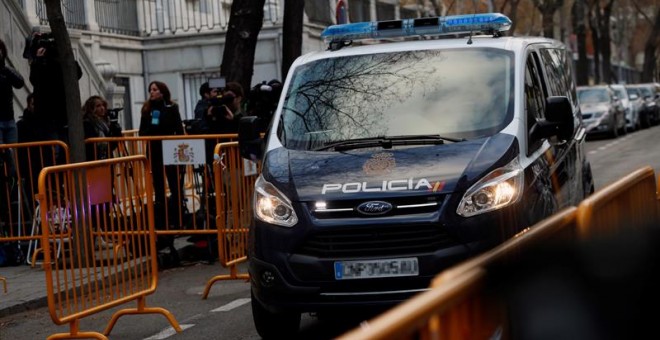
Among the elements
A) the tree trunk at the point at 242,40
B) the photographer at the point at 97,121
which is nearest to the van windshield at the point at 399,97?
the photographer at the point at 97,121

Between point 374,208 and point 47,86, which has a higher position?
point 47,86

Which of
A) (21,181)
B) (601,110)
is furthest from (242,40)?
(601,110)

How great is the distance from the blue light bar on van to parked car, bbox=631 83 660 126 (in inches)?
1578

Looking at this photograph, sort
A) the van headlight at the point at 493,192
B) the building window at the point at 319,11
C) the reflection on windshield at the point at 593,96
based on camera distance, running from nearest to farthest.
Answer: the van headlight at the point at 493,192 → the building window at the point at 319,11 → the reflection on windshield at the point at 593,96

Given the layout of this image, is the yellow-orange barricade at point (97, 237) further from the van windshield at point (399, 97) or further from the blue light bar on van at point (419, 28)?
the blue light bar on van at point (419, 28)

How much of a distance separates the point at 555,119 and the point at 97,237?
127 inches

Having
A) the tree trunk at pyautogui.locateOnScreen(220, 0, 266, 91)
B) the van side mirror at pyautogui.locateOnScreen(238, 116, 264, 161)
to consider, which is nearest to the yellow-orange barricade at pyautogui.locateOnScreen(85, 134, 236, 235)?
the van side mirror at pyautogui.locateOnScreen(238, 116, 264, 161)

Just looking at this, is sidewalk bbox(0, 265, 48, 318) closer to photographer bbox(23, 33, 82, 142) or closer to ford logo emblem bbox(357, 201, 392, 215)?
photographer bbox(23, 33, 82, 142)

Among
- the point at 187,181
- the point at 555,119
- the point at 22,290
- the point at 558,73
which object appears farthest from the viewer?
the point at 187,181

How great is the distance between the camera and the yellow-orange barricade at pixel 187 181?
13.1 meters

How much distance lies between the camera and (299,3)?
22.6 metres

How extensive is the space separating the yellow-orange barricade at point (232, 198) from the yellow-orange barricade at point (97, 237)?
5.61ft

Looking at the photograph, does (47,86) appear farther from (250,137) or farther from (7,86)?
(250,137)

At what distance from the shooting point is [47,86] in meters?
14.7
